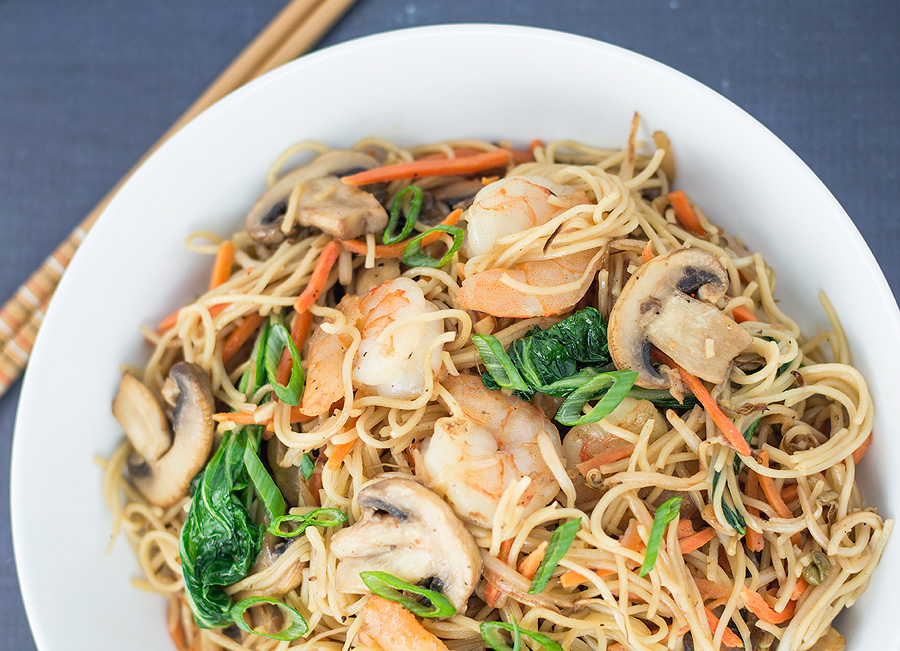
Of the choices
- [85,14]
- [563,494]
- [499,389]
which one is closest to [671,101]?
[499,389]

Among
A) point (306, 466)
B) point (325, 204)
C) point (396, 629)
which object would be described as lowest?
point (396, 629)

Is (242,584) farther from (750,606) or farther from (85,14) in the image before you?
(85,14)

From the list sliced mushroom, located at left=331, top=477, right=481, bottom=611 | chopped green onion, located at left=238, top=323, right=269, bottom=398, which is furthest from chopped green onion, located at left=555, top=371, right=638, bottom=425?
chopped green onion, located at left=238, top=323, right=269, bottom=398

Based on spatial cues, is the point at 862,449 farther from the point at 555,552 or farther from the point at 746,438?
the point at 555,552

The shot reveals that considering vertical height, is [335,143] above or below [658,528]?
above

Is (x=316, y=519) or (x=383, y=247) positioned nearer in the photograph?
(x=316, y=519)

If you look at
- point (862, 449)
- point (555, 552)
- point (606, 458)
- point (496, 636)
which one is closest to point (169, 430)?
point (496, 636)
